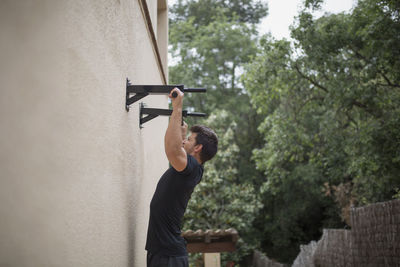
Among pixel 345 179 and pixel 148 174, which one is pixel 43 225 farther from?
pixel 345 179

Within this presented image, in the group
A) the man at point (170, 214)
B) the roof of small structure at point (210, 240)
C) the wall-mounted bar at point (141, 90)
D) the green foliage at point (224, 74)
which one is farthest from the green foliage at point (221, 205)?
the wall-mounted bar at point (141, 90)

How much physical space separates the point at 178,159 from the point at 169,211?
0.41 m

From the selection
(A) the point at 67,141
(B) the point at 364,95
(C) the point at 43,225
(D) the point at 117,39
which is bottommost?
(C) the point at 43,225

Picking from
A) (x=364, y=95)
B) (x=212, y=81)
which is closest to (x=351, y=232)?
(x=364, y=95)

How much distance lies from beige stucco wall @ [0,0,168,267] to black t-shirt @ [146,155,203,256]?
0.19 meters

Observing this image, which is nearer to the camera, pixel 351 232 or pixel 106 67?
pixel 106 67

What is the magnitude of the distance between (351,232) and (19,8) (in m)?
7.07

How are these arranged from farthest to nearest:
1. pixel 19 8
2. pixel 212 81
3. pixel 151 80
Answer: pixel 212 81 → pixel 151 80 → pixel 19 8

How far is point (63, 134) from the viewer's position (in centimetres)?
142

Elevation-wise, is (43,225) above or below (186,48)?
below

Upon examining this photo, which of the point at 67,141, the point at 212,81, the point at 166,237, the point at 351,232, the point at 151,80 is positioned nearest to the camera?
the point at 67,141

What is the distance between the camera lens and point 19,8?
115cm

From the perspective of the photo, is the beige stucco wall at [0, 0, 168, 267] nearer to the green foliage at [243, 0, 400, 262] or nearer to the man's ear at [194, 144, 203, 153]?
the man's ear at [194, 144, 203, 153]

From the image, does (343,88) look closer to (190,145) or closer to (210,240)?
(210,240)
